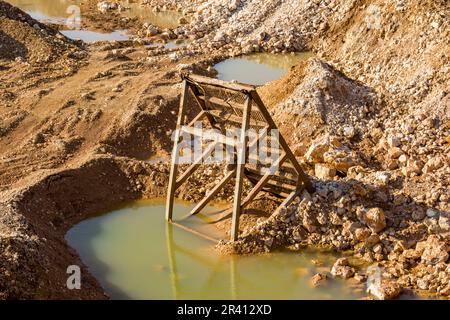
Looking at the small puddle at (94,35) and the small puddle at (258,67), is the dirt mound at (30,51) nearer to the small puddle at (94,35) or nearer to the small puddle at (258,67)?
the small puddle at (94,35)

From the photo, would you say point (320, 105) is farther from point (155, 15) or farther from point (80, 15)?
point (80, 15)

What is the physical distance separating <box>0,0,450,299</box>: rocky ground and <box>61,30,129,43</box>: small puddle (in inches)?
48.9

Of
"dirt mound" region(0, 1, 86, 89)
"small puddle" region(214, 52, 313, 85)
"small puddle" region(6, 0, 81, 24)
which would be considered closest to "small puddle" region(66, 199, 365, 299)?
"small puddle" region(214, 52, 313, 85)

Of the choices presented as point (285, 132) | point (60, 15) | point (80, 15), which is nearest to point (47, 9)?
point (60, 15)

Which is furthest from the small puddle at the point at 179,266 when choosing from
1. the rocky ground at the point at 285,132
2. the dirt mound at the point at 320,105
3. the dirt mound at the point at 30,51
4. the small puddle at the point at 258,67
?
the dirt mound at the point at 30,51

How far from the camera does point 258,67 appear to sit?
16922mm

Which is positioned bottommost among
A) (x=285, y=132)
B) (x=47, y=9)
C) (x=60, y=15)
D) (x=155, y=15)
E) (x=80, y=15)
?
(x=285, y=132)

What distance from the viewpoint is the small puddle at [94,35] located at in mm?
19797

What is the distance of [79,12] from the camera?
910 inches

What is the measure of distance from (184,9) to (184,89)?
1328 cm

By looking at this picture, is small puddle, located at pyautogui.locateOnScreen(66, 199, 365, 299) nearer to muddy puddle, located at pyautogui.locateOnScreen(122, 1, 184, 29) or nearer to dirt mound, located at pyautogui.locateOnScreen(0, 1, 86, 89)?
dirt mound, located at pyautogui.locateOnScreen(0, 1, 86, 89)

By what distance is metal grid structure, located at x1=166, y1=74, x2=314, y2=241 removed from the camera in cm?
893

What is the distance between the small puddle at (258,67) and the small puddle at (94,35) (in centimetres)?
429

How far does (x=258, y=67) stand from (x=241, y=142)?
8.38m
